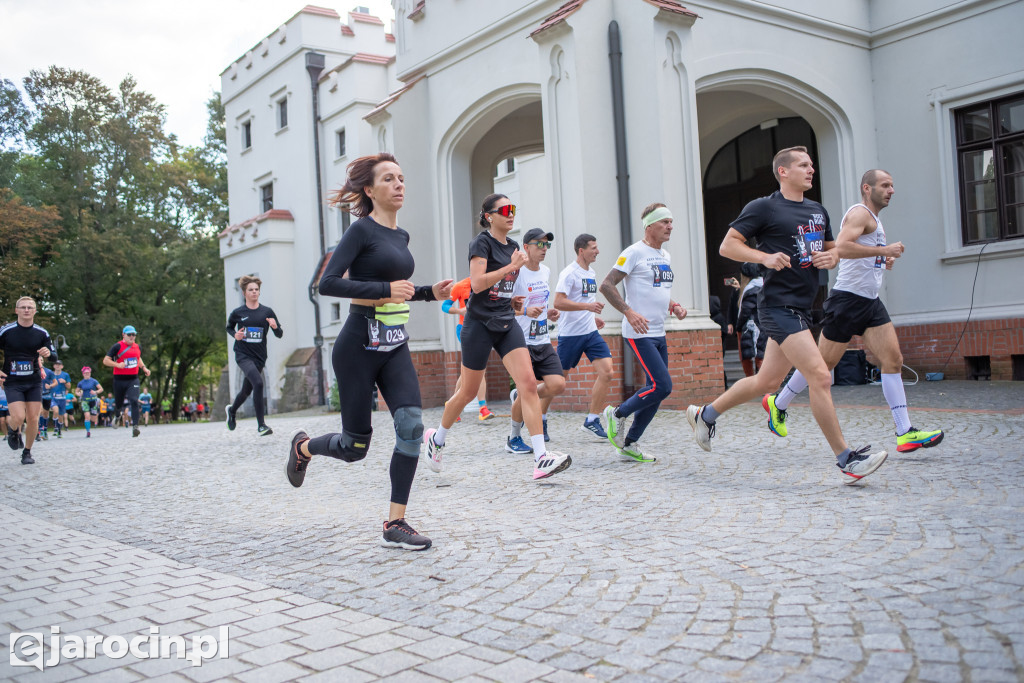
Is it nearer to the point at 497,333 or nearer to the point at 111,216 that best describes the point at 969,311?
the point at 497,333

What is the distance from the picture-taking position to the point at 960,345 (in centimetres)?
1361

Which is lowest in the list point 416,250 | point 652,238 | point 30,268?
point 652,238

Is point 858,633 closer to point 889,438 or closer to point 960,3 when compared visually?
point 889,438

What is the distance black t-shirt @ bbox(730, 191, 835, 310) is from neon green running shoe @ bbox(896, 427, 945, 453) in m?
1.46

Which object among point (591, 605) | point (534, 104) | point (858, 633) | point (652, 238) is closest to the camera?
point (858, 633)

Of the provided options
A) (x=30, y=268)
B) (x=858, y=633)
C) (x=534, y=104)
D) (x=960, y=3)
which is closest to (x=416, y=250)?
(x=534, y=104)

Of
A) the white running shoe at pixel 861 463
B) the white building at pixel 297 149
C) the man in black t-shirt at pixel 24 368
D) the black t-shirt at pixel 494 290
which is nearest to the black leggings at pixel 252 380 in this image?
the man in black t-shirt at pixel 24 368

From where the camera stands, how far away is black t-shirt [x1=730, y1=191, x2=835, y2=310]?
5891mm

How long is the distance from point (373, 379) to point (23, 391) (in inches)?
326

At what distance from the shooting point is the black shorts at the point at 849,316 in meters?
6.70

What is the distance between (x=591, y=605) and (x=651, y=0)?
405 inches

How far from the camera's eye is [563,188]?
12.6m

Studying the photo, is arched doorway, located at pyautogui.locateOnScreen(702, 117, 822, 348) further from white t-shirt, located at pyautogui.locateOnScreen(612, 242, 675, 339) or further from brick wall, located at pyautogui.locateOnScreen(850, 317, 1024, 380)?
white t-shirt, located at pyautogui.locateOnScreen(612, 242, 675, 339)

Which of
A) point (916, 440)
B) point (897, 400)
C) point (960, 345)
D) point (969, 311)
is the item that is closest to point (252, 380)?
point (897, 400)
